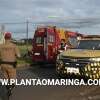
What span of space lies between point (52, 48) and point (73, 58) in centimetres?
1015

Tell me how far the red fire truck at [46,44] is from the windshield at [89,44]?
7.83 metres

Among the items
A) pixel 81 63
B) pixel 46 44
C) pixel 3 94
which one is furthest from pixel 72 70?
pixel 46 44

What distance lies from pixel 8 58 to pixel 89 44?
6.20 metres

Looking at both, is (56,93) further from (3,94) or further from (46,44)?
(46,44)

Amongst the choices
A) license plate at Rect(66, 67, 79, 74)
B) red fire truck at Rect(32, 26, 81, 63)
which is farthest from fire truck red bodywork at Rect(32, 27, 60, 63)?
license plate at Rect(66, 67, 79, 74)

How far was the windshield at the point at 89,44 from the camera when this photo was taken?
54.9ft

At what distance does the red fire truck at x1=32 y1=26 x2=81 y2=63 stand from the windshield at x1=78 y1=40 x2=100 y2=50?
Answer: 25.7 feet

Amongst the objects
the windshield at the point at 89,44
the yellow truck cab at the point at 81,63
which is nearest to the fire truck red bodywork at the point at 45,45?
the windshield at the point at 89,44

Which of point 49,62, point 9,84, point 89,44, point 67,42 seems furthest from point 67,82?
point 67,42

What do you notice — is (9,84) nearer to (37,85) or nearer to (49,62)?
(37,85)

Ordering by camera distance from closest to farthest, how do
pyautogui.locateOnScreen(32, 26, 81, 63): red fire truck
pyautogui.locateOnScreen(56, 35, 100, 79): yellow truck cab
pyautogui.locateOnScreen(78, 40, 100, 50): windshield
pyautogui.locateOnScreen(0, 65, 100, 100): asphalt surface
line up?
pyautogui.locateOnScreen(0, 65, 100, 100): asphalt surface → pyautogui.locateOnScreen(56, 35, 100, 79): yellow truck cab → pyautogui.locateOnScreen(78, 40, 100, 50): windshield → pyautogui.locateOnScreen(32, 26, 81, 63): red fire truck

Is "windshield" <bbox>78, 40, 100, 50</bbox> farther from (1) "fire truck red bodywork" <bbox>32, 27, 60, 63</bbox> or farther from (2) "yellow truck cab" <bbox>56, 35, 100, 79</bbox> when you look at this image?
(1) "fire truck red bodywork" <bbox>32, 27, 60, 63</bbox>

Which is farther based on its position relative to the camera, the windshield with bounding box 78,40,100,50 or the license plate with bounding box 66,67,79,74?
the windshield with bounding box 78,40,100,50

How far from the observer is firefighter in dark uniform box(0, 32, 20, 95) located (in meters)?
11.5
